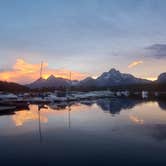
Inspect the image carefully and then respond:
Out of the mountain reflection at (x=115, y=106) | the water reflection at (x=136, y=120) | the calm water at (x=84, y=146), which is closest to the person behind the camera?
the calm water at (x=84, y=146)

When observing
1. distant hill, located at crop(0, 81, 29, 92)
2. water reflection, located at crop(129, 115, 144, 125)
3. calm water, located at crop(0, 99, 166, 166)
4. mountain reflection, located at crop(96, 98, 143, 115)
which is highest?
distant hill, located at crop(0, 81, 29, 92)

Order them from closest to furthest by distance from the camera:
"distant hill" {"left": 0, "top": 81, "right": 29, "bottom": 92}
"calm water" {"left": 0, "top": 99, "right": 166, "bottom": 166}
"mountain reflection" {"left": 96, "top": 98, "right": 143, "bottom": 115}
Result: "calm water" {"left": 0, "top": 99, "right": 166, "bottom": 166} → "mountain reflection" {"left": 96, "top": 98, "right": 143, "bottom": 115} → "distant hill" {"left": 0, "top": 81, "right": 29, "bottom": 92}

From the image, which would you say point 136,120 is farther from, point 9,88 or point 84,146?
point 9,88

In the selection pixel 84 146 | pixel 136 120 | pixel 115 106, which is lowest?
pixel 84 146

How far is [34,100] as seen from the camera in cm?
6369

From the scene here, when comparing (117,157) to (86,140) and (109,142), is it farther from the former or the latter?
(86,140)

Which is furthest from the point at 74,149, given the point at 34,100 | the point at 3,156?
the point at 34,100

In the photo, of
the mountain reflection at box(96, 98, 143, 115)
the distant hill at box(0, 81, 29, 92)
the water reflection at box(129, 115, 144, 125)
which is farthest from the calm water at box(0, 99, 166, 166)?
the distant hill at box(0, 81, 29, 92)

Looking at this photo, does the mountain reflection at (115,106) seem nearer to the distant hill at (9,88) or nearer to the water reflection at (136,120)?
the water reflection at (136,120)

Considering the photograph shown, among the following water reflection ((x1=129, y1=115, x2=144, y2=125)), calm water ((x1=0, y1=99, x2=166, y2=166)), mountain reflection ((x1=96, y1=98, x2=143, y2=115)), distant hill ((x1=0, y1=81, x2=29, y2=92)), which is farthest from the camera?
distant hill ((x1=0, y1=81, x2=29, y2=92))

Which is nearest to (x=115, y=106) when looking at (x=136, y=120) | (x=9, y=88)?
(x=136, y=120)

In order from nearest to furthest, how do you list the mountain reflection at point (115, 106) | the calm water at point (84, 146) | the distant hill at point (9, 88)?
the calm water at point (84, 146), the mountain reflection at point (115, 106), the distant hill at point (9, 88)

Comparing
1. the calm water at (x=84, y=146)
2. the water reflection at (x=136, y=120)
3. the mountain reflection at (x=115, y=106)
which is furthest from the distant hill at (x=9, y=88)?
the calm water at (x=84, y=146)

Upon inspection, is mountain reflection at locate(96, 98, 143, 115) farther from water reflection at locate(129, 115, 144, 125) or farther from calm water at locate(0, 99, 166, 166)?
calm water at locate(0, 99, 166, 166)
